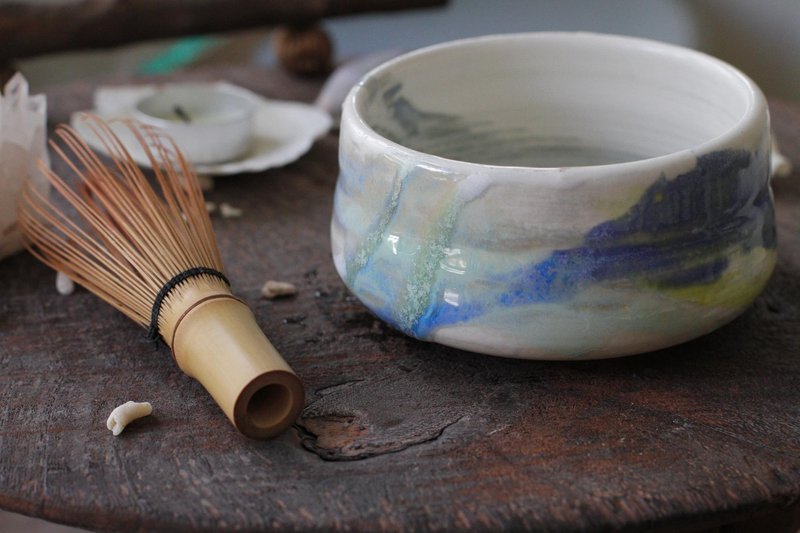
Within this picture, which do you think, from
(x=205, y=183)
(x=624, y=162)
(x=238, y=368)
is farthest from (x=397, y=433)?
(x=205, y=183)

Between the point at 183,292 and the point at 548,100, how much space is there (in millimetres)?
278

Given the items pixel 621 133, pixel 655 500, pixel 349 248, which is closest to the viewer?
pixel 655 500

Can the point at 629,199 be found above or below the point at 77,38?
above

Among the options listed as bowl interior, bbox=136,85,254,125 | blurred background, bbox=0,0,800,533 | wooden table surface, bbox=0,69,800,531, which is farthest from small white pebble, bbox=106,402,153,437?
blurred background, bbox=0,0,800,533

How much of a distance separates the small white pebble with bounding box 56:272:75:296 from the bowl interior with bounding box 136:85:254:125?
258 millimetres

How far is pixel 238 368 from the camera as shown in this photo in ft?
1.47

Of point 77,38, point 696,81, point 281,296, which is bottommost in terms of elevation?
point 77,38

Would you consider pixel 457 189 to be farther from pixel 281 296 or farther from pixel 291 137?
pixel 291 137

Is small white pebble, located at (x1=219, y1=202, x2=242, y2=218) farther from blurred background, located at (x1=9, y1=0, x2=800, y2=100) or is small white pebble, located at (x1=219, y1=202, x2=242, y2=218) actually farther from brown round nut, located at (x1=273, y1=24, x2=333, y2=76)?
blurred background, located at (x1=9, y1=0, x2=800, y2=100)

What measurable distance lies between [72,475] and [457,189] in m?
0.21

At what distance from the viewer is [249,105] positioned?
840mm

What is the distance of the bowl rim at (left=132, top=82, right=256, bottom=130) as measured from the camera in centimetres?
76

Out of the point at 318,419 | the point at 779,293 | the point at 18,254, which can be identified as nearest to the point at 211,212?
the point at 18,254

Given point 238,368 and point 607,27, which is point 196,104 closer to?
point 238,368
